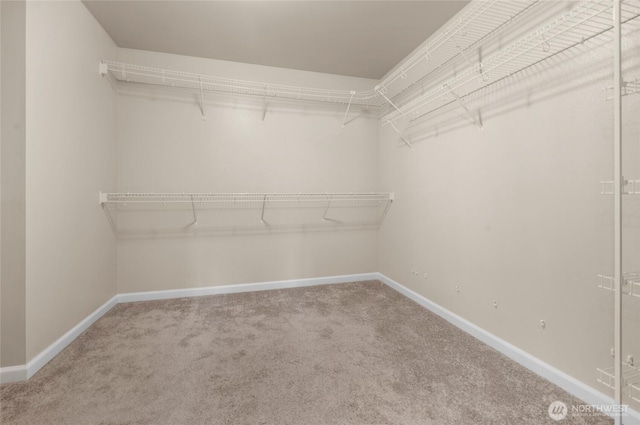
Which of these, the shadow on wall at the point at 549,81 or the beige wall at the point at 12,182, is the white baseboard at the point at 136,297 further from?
the shadow on wall at the point at 549,81

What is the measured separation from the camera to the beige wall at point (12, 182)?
1.67 m

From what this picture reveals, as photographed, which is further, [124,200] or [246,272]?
[246,272]

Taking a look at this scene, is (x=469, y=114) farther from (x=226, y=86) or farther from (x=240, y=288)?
(x=240, y=288)

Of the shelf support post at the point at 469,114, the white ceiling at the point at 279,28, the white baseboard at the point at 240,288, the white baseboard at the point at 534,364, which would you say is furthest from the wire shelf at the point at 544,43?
the white baseboard at the point at 240,288

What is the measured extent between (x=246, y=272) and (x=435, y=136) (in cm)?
240

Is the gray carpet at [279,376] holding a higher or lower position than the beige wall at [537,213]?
lower

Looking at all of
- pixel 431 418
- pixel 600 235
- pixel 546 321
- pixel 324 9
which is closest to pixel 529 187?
pixel 600 235

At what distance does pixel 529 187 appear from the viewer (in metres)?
1.82

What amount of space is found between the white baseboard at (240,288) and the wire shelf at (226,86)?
2093 mm

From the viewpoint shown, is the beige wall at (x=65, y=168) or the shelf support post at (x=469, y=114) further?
the shelf support post at (x=469, y=114)

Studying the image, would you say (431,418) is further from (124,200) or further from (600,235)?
(124,200)

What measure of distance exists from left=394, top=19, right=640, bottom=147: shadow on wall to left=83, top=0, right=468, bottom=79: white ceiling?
0.78m

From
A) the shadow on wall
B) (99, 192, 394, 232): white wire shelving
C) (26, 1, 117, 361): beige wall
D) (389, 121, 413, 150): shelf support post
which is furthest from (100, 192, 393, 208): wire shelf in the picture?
the shadow on wall

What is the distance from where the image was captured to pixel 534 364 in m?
1.77
